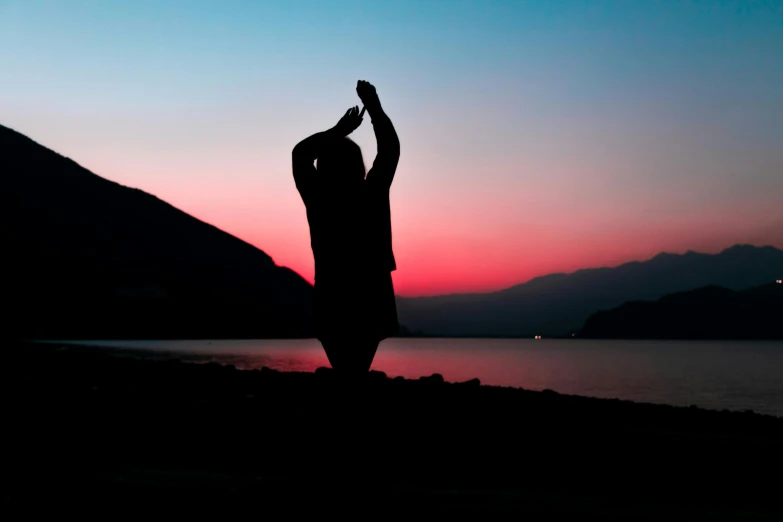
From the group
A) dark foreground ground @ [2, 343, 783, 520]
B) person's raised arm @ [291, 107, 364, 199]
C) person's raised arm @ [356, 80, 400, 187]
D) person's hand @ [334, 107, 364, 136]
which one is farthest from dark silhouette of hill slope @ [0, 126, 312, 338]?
person's raised arm @ [356, 80, 400, 187]

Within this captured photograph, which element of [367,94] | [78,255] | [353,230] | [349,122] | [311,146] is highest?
[78,255]

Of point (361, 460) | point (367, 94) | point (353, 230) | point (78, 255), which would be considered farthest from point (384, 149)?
point (78, 255)

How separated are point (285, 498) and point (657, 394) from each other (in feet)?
156

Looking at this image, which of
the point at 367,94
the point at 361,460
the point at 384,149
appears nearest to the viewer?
the point at 361,460

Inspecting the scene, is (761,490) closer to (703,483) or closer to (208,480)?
(703,483)

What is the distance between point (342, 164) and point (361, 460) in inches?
75.4

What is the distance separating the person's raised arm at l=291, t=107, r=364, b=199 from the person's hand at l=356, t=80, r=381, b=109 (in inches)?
3.5

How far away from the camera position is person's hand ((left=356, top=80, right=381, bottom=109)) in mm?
4164

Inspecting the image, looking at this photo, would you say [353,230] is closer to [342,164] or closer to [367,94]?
[342,164]

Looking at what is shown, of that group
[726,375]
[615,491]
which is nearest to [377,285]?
[615,491]

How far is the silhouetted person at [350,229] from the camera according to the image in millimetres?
4051

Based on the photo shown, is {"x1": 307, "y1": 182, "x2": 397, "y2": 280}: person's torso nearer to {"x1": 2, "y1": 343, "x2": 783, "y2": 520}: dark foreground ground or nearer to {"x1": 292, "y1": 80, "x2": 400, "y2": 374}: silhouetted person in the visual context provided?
{"x1": 292, "y1": 80, "x2": 400, "y2": 374}: silhouetted person

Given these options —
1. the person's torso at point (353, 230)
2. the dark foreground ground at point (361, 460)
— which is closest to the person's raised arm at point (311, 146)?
the person's torso at point (353, 230)

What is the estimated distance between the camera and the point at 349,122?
4152 millimetres
